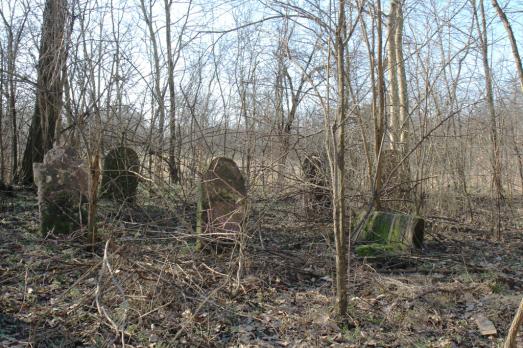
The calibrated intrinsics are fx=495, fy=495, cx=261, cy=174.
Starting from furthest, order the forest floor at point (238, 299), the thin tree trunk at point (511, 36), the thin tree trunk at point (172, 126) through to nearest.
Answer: the thin tree trunk at point (172, 126), the forest floor at point (238, 299), the thin tree trunk at point (511, 36)

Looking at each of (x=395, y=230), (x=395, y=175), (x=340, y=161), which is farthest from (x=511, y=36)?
(x=395, y=175)

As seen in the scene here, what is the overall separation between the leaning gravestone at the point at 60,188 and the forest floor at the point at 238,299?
0.38m

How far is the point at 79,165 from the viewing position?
20.2 feet

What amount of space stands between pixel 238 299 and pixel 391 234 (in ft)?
8.77

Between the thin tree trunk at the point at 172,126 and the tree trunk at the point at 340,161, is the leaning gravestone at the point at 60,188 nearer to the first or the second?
the thin tree trunk at the point at 172,126

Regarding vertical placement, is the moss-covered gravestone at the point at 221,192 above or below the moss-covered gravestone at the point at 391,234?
above

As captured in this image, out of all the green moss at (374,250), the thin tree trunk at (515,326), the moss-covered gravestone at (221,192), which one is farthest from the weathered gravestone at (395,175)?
the thin tree trunk at (515,326)

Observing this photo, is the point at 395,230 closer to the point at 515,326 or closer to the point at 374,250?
the point at 374,250

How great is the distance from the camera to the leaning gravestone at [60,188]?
20.1 ft

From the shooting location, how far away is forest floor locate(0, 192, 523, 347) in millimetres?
3586

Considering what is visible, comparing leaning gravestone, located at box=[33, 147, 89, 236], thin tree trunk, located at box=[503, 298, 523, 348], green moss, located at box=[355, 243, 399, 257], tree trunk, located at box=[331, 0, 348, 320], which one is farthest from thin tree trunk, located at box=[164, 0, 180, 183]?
thin tree trunk, located at box=[503, 298, 523, 348]

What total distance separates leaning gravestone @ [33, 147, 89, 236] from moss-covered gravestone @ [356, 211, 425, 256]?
11.7 feet

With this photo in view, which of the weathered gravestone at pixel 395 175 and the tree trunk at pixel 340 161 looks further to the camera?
the weathered gravestone at pixel 395 175

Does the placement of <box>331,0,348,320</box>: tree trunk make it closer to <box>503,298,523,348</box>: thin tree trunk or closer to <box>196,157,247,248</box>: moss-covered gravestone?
<box>503,298,523,348</box>: thin tree trunk
